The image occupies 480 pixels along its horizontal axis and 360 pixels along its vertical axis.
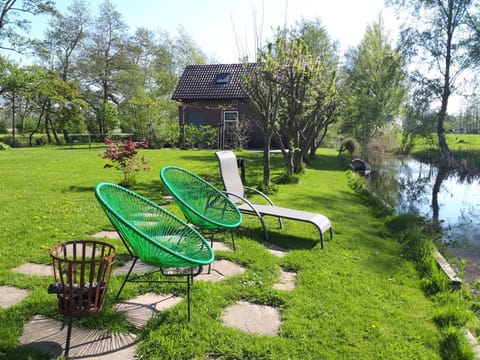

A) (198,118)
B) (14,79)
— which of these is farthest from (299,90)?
(14,79)

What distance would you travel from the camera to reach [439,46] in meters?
21.8

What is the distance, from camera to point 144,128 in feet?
79.2

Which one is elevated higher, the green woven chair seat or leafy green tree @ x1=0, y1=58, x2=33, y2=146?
leafy green tree @ x1=0, y1=58, x2=33, y2=146

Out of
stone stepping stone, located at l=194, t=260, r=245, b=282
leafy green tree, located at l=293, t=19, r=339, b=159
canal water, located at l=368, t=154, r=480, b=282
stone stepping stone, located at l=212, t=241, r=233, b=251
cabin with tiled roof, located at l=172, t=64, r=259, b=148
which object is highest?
leafy green tree, located at l=293, t=19, r=339, b=159

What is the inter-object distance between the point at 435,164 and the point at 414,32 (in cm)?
799

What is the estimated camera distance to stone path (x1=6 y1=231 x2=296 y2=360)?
2.54 meters

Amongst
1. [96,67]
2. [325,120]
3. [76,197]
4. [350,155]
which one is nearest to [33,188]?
[76,197]

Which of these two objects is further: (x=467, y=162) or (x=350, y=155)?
(x=350, y=155)

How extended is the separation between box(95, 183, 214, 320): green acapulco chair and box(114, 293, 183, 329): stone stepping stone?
5.3 inches

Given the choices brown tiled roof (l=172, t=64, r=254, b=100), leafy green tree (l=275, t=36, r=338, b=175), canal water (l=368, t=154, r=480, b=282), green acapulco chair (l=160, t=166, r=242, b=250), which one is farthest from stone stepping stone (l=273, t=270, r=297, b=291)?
brown tiled roof (l=172, t=64, r=254, b=100)

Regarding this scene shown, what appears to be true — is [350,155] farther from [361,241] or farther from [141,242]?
[141,242]

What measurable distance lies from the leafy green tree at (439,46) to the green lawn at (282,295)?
18205 millimetres

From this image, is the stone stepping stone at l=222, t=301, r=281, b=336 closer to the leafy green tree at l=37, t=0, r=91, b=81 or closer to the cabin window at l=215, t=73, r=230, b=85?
the cabin window at l=215, t=73, r=230, b=85

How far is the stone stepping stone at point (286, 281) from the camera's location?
12.4ft
